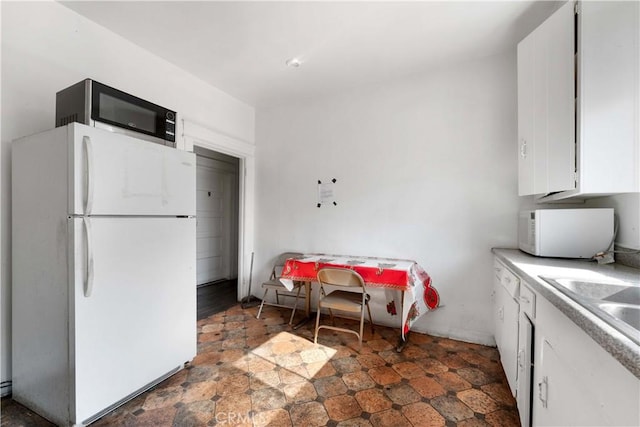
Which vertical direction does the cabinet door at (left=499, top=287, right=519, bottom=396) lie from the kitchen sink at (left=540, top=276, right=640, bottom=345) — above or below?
below

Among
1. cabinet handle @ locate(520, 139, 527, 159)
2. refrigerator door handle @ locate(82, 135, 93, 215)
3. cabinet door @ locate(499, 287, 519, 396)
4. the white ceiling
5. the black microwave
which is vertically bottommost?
cabinet door @ locate(499, 287, 519, 396)

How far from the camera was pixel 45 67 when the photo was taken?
1.97m

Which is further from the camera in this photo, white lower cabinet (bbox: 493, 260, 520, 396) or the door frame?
the door frame

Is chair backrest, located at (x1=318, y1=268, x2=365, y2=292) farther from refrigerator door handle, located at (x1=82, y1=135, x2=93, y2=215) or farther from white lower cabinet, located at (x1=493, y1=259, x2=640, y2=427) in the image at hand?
refrigerator door handle, located at (x1=82, y1=135, x2=93, y2=215)

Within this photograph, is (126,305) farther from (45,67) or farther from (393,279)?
(393,279)

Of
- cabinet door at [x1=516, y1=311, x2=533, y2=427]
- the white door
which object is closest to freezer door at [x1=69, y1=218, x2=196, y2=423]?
cabinet door at [x1=516, y1=311, x2=533, y2=427]

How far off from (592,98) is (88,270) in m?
2.86

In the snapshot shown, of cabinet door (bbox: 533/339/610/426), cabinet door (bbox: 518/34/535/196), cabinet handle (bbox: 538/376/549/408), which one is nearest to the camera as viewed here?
cabinet door (bbox: 533/339/610/426)

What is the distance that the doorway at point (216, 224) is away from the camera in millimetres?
4557

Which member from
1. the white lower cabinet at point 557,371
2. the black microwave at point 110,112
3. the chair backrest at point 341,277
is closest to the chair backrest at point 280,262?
the chair backrest at point 341,277

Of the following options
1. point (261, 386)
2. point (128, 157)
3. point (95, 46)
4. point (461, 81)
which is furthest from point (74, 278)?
point (461, 81)

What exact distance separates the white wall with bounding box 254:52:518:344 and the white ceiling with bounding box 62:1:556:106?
0.30 meters

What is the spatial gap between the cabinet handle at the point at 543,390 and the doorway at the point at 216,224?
365 cm

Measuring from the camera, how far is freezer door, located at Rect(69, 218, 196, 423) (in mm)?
1484
